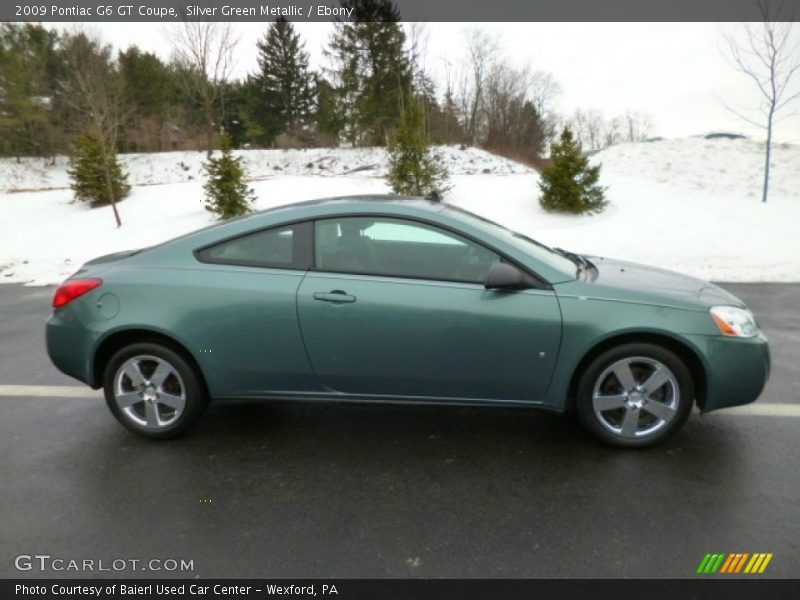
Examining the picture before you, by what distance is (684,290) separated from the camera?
3295mm

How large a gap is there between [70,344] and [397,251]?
217cm

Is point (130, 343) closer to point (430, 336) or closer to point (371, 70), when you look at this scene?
point (430, 336)

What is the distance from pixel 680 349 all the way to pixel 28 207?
22386mm


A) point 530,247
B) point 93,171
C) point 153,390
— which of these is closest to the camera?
point 153,390

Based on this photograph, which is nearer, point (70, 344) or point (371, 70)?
point (70, 344)

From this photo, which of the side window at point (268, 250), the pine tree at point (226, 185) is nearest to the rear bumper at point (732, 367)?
the side window at point (268, 250)

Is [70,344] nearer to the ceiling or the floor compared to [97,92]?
nearer to the floor

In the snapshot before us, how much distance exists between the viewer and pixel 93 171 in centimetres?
1781

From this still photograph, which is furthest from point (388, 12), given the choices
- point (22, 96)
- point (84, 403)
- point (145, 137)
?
point (84, 403)

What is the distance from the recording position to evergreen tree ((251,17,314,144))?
34344 millimetres

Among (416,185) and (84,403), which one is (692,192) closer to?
(416,185)

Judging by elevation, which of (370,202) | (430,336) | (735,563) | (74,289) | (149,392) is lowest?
(735,563)

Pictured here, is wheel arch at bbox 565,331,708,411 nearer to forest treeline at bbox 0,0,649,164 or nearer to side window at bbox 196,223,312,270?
side window at bbox 196,223,312,270

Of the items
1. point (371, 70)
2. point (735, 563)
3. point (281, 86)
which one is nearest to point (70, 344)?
point (735, 563)
